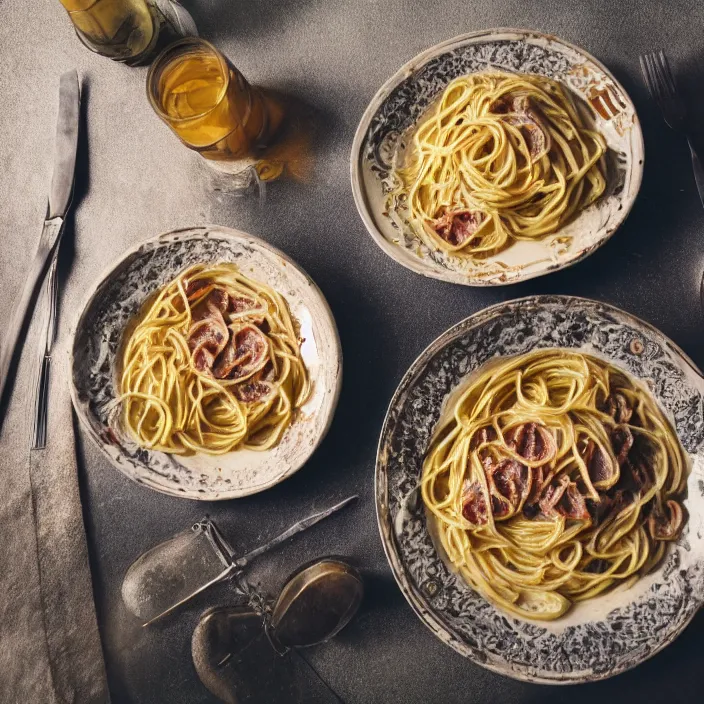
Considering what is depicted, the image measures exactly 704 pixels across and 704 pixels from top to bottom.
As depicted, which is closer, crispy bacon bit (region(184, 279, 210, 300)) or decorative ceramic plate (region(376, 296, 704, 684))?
decorative ceramic plate (region(376, 296, 704, 684))

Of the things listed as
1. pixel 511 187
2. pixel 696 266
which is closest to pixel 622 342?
pixel 696 266

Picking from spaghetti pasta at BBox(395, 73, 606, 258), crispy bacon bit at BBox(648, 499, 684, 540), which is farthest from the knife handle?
crispy bacon bit at BBox(648, 499, 684, 540)

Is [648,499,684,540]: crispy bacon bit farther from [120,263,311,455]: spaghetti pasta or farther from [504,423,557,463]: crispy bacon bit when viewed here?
[120,263,311,455]: spaghetti pasta

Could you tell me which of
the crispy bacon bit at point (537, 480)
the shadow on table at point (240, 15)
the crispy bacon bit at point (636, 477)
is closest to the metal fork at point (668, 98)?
the crispy bacon bit at point (636, 477)

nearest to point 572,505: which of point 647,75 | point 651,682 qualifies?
point 651,682

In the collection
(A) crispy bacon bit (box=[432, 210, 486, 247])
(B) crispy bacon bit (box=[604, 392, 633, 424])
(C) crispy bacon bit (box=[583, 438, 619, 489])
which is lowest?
(C) crispy bacon bit (box=[583, 438, 619, 489])

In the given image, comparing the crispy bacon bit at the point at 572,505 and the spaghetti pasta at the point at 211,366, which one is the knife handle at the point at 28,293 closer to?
the spaghetti pasta at the point at 211,366

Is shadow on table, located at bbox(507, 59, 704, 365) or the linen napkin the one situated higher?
shadow on table, located at bbox(507, 59, 704, 365)
